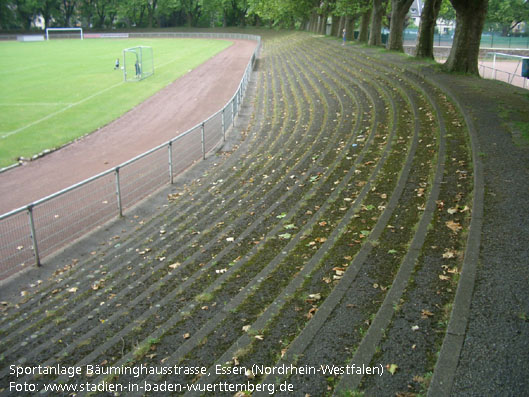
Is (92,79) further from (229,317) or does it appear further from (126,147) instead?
(229,317)

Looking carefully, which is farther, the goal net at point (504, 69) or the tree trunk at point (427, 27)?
the goal net at point (504, 69)

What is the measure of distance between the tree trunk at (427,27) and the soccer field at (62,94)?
1534 cm

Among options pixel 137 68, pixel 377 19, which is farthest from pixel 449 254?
pixel 137 68

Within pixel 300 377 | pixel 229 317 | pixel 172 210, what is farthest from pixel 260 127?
pixel 300 377

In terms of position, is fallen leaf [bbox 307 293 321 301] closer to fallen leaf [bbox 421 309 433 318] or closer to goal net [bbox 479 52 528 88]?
fallen leaf [bbox 421 309 433 318]

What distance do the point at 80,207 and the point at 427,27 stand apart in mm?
18817

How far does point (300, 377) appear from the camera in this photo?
4477mm

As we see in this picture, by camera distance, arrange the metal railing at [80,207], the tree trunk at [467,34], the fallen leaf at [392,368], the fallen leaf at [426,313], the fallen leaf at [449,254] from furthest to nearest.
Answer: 1. the tree trunk at [467,34]
2. the metal railing at [80,207]
3. the fallen leaf at [449,254]
4. the fallen leaf at [426,313]
5. the fallen leaf at [392,368]

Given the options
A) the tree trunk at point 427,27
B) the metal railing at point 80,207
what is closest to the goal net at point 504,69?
the tree trunk at point 427,27

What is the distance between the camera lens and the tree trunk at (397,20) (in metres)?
26.6

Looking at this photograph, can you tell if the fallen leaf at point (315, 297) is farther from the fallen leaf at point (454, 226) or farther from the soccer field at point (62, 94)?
the soccer field at point (62, 94)

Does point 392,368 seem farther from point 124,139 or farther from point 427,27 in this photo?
point 427,27

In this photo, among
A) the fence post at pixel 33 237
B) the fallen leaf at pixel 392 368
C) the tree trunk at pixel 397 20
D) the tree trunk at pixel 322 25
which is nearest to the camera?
the fallen leaf at pixel 392 368

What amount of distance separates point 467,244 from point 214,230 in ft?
15.0
